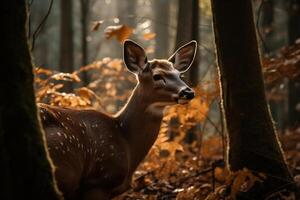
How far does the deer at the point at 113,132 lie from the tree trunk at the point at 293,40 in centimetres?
789

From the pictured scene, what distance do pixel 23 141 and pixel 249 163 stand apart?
281 cm

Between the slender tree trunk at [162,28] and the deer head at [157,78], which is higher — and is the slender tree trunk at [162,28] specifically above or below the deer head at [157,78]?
above

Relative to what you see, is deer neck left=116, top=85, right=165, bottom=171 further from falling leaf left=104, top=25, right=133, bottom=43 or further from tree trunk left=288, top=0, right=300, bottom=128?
tree trunk left=288, top=0, right=300, bottom=128

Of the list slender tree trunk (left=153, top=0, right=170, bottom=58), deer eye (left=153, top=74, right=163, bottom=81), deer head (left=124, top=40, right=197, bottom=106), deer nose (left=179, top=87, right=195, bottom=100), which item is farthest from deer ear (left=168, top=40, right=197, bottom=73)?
slender tree trunk (left=153, top=0, right=170, bottom=58)

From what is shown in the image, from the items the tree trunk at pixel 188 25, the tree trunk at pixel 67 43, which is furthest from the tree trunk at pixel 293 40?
the tree trunk at pixel 67 43

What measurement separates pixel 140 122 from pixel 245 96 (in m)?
1.41

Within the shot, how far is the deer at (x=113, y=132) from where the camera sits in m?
5.37

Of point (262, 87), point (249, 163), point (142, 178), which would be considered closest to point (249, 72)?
point (262, 87)

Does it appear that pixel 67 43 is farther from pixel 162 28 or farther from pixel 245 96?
pixel 162 28

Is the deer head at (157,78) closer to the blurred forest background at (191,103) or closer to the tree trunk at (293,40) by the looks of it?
the blurred forest background at (191,103)

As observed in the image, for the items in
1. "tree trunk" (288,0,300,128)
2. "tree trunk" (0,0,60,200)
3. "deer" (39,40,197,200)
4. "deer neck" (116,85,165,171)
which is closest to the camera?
"tree trunk" (0,0,60,200)

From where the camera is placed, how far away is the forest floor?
21.0 feet

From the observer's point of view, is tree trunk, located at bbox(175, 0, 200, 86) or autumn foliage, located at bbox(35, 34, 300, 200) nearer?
autumn foliage, located at bbox(35, 34, 300, 200)

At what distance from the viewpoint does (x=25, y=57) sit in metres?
4.08
